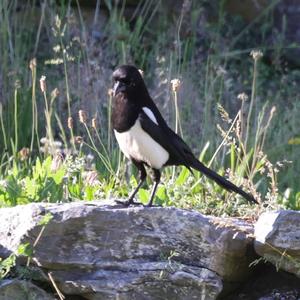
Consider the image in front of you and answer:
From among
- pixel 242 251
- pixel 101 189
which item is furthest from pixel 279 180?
pixel 242 251

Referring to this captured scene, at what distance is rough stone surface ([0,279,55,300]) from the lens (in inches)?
164

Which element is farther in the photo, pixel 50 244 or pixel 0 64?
pixel 0 64

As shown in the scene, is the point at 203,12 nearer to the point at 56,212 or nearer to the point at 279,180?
the point at 279,180

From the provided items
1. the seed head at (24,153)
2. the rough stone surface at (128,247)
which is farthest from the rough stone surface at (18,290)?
the seed head at (24,153)

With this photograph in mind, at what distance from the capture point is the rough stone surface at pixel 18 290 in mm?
4168

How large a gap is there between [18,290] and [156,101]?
3326 mm

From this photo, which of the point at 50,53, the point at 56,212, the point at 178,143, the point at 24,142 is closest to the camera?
the point at 56,212

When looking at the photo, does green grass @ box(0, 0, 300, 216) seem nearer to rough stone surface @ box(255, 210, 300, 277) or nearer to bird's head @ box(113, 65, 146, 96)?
bird's head @ box(113, 65, 146, 96)

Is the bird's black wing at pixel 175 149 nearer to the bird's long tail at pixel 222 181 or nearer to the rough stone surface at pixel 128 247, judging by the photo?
the bird's long tail at pixel 222 181

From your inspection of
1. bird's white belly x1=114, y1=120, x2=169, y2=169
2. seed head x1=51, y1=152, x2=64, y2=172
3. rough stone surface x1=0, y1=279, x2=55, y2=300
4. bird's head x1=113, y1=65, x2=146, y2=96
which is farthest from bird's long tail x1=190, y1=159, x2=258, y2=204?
rough stone surface x1=0, y1=279, x2=55, y2=300

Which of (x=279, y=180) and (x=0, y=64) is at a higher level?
(x=0, y=64)

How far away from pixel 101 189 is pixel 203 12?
4348 mm

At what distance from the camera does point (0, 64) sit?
704cm

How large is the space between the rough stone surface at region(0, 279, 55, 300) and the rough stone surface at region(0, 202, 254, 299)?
0.11 metres
